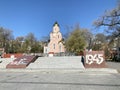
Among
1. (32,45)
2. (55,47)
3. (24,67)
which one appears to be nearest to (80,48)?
(55,47)

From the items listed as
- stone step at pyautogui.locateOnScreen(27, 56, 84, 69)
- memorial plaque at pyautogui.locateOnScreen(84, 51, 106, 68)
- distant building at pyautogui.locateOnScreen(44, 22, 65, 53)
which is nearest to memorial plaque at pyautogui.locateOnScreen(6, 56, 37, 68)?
stone step at pyautogui.locateOnScreen(27, 56, 84, 69)

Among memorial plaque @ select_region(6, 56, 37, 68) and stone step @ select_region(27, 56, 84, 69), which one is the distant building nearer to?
stone step @ select_region(27, 56, 84, 69)

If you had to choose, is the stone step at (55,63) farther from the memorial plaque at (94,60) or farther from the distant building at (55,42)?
the distant building at (55,42)

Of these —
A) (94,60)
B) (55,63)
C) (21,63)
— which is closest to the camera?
(94,60)

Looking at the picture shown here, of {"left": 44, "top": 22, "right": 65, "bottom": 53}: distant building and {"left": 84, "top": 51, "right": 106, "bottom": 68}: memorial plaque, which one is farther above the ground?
{"left": 44, "top": 22, "right": 65, "bottom": 53}: distant building

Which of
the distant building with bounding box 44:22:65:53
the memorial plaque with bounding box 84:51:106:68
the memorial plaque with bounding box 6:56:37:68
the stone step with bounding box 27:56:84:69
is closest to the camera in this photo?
the memorial plaque with bounding box 84:51:106:68

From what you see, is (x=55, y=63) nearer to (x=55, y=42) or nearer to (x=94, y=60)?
(x=94, y=60)

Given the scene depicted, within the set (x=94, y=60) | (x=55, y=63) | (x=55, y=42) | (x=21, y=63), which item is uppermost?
(x=55, y=42)

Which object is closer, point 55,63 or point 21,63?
point 21,63

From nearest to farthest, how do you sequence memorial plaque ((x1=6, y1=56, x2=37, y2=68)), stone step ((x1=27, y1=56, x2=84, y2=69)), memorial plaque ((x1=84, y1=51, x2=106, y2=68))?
memorial plaque ((x1=84, y1=51, x2=106, y2=68)), memorial plaque ((x1=6, y1=56, x2=37, y2=68)), stone step ((x1=27, y1=56, x2=84, y2=69))

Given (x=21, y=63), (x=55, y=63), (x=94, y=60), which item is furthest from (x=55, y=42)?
(x=94, y=60)

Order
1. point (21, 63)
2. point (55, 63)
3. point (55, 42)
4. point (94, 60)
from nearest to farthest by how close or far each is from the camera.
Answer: point (94, 60), point (21, 63), point (55, 63), point (55, 42)

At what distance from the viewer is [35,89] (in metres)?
12.0

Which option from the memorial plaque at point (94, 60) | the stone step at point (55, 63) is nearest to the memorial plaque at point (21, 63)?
the stone step at point (55, 63)
